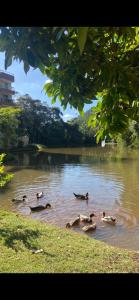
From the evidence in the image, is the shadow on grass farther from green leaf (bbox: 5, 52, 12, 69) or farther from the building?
the building

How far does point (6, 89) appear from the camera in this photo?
47.8 meters

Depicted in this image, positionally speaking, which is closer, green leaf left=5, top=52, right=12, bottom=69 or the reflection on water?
green leaf left=5, top=52, right=12, bottom=69

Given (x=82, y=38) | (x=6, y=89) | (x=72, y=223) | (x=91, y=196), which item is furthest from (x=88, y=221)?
(x=6, y=89)

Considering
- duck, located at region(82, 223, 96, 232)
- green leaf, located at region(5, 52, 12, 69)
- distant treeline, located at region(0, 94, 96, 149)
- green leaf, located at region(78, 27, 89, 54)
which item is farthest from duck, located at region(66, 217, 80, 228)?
distant treeline, located at region(0, 94, 96, 149)

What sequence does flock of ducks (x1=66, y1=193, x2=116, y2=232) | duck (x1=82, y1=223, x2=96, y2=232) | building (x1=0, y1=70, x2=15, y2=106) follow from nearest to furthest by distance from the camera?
duck (x1=82, y1=223, x2=96, y2=232) → flock of ducks (x1=66, y1=193, x2=116, y2=232) → building (x1=0, y1=70, x2=15, y2=106)

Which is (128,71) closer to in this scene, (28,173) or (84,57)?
(84,57)

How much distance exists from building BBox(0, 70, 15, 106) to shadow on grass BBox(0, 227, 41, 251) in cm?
3848

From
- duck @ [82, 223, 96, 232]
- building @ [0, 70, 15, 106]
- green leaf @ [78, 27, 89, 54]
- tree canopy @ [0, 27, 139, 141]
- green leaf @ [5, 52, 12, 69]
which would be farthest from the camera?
building @ [0, 70, 15, 106]

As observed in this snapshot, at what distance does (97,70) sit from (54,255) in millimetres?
4378

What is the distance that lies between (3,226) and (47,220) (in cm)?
376

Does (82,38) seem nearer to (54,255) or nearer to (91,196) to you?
(54,255)

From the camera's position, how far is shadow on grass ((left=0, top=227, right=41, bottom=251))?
651 cm
